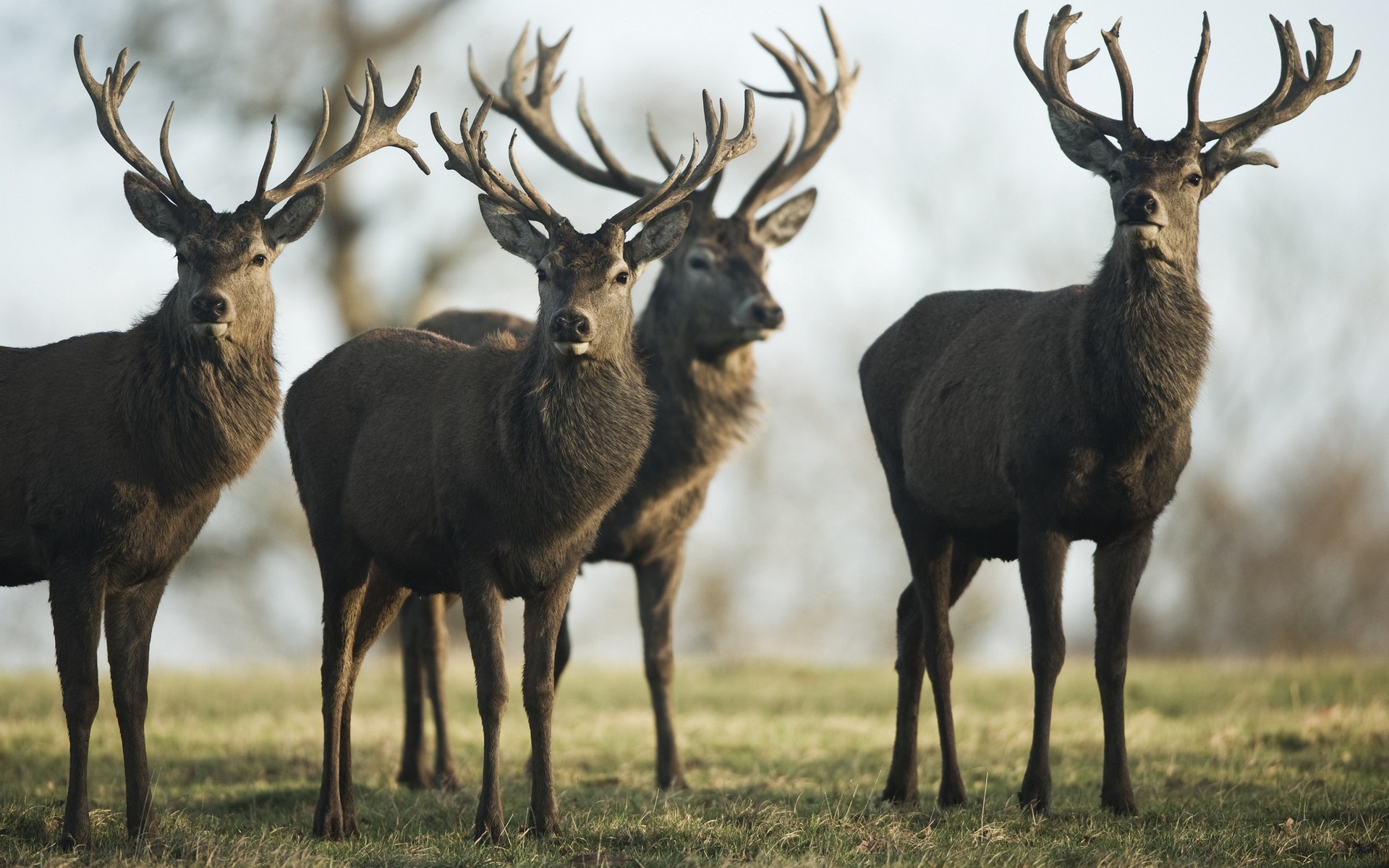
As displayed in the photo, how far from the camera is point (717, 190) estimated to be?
10523 mm

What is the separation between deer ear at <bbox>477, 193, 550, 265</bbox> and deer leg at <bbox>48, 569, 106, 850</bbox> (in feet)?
8.19

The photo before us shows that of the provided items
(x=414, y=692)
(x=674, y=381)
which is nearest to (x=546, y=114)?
(x=674, y=381)

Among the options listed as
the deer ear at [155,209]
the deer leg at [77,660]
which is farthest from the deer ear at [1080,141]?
the deer leg at [77,660]

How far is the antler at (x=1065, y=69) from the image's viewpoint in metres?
7.11

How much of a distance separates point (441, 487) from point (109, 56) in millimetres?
12609

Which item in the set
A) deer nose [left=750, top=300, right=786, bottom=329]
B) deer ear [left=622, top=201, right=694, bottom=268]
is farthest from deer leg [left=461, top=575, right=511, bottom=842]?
deer nose [left=750, top=300, right=786, bottom=329]

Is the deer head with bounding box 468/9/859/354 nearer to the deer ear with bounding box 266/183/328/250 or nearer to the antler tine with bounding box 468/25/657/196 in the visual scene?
the antler tine with bounding box 468/25/657/196

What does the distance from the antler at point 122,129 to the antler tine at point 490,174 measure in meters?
1.23

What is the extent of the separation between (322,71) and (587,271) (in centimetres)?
1218

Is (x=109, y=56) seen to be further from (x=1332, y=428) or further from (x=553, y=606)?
(x=1332, y=428)

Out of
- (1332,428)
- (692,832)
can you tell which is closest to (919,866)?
(692,832)

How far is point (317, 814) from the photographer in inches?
272

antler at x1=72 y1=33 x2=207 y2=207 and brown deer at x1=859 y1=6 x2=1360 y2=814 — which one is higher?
antler at x1=72 y1=33 x2=207 y2=207

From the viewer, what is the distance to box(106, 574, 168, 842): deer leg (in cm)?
660
